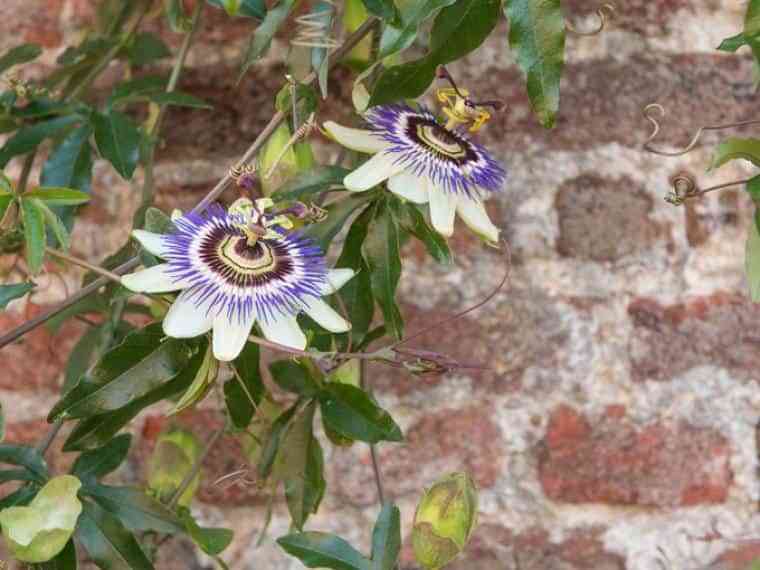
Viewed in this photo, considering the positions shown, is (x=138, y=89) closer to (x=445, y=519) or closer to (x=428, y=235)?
(x=428, y=235)

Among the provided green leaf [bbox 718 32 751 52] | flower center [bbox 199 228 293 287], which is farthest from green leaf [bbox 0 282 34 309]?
green leaf [bbox 718 32 751 52]

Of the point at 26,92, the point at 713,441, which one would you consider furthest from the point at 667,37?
the point at 26,92

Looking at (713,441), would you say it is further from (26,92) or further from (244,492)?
(26,92)

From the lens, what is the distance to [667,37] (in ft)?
4.05

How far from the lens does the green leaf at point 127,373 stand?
0.85 metres

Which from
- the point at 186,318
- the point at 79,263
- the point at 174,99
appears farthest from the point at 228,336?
the point at 174,99

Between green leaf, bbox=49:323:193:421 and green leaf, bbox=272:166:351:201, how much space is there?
144 mm

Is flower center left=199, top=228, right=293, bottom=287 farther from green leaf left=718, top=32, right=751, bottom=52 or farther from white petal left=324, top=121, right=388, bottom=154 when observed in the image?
green leaf left=718, top=32, right=751, bottom=52

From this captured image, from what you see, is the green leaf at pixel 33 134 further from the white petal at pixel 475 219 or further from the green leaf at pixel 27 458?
the white petal at pixel 475 219

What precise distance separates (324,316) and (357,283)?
12 centimetres

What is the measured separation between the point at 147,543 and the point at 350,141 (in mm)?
462

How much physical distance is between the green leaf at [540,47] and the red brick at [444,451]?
50cm

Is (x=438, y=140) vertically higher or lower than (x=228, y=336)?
higher

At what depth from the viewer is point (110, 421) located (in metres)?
0.94
